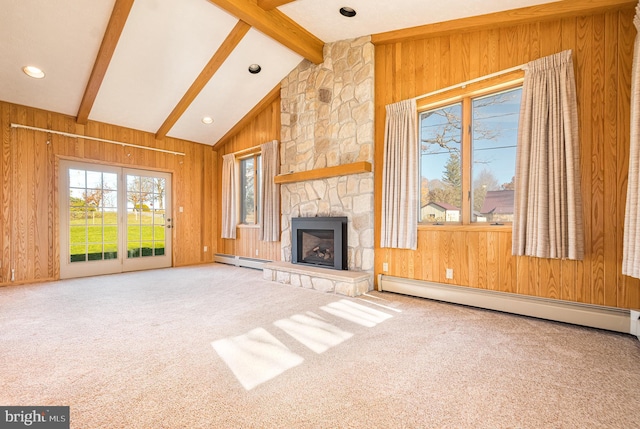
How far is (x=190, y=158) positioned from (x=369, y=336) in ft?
17.9

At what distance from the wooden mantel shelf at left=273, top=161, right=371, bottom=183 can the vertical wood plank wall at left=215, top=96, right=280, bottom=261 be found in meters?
1.00

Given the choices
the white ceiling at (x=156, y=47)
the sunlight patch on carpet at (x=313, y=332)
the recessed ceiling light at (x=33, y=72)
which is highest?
the white ceiling at (x=156, y=47)

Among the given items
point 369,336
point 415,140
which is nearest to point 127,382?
point 369,336

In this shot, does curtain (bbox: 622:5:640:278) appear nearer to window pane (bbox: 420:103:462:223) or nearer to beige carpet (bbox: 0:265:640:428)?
beige carpet (bbox: 0:265:640:428)

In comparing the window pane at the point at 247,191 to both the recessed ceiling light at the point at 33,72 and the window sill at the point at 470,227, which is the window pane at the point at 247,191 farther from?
the window sill at the point at 470,227

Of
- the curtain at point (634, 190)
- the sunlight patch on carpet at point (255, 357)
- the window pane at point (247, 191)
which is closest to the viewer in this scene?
the sunlight patch on carpet at point (255, 357)

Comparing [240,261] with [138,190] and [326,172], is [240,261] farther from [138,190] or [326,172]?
[326,172]

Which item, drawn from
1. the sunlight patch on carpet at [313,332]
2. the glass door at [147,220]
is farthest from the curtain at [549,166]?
the glass door at [147,220]

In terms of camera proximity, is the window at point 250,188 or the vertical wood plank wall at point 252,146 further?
the window at point 250,188

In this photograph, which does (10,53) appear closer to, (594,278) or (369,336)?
(369,336)

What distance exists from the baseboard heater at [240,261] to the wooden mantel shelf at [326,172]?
171 cm

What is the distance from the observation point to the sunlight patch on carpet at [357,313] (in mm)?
2830

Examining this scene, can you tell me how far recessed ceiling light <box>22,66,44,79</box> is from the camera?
3.81 m

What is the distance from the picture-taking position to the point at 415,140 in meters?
3.71
